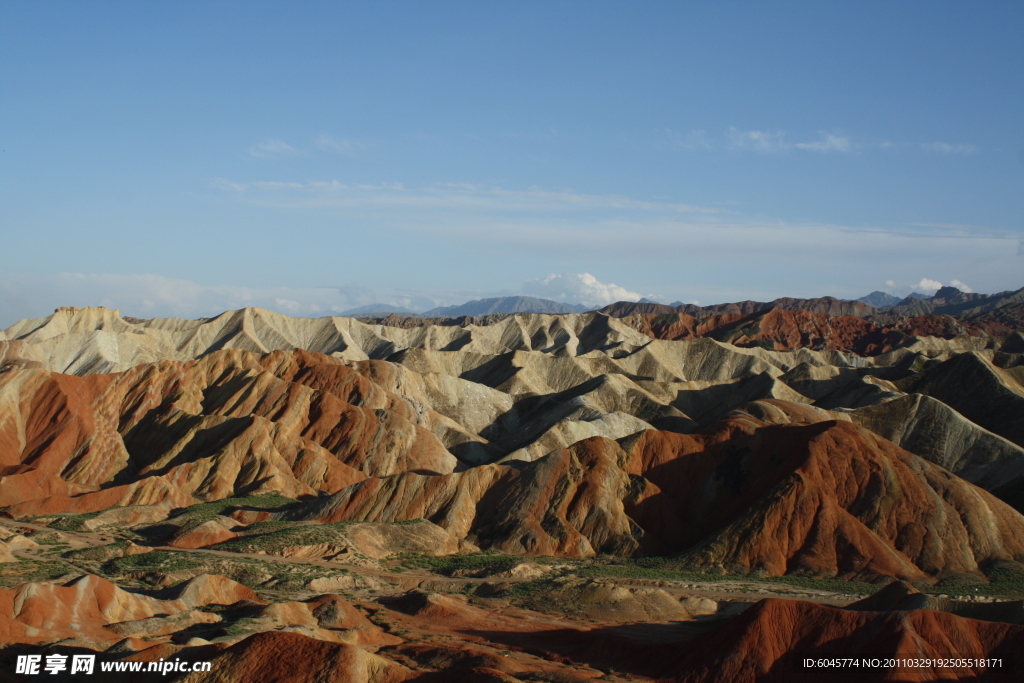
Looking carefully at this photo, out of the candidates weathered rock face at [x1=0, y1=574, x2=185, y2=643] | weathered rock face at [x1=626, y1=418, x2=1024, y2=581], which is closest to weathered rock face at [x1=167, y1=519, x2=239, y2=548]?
weathered rock face at [x1=0, y1=574, x2=185, y2=643]

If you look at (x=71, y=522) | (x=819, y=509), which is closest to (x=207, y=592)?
(x=71, y=522)

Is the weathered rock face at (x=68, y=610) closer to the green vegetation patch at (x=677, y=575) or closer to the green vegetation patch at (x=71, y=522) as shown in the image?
the green vegetation patch at (x=71, y=522)

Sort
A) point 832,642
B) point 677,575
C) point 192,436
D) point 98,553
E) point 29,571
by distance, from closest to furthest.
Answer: point 832,642
point 29,571
point 98,553
point 677,575
point 192,436

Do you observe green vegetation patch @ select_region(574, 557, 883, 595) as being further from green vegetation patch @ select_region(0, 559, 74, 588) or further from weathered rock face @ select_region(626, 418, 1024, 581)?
green vegetation patch @ select_region(0, 559, 74, 588)

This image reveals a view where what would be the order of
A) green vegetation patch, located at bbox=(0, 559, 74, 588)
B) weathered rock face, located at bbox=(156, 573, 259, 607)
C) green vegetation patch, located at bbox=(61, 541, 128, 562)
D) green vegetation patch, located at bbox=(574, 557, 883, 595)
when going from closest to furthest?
weathered rock face, located at bbox=(156, 573, 259, 607), green vegetation patch, located at bbox=(0, 559, 74, 588), green vegetation patch, located at bbox=(61, 541, 128, 562), green vegetation patch, located at bbox=(574, 557, 883, 595)

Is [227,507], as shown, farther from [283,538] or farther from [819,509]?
[819,509]

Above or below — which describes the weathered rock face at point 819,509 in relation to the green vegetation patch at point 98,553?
above

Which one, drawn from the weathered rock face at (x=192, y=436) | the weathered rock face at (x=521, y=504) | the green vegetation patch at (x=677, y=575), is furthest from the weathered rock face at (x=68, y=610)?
the weathered rock face at (x=192, y=436)

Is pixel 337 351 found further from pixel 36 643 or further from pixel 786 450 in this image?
pixel 36 643
